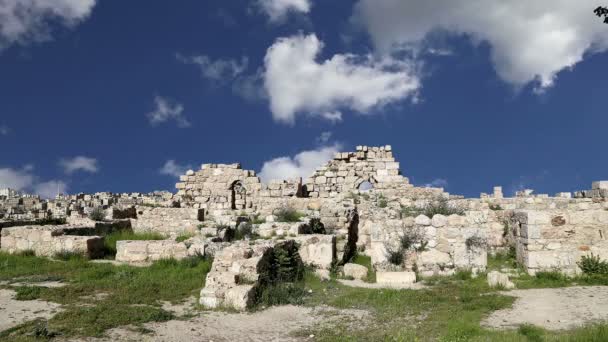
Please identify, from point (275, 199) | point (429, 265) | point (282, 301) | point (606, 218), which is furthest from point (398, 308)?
point (275, 199)

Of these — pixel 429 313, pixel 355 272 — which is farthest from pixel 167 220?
pixel 429 313

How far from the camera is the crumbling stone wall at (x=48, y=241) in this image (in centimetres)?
1286

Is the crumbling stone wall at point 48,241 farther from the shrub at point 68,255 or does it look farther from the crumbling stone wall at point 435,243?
the crumbling stone wall at point 435,243

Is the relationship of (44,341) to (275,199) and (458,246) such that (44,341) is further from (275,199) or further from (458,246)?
(275,199)

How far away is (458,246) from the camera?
37.0 ft

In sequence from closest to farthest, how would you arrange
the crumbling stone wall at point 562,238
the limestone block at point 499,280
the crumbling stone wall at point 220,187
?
the limestone block at point 499,280 → the crumbling stone wall at point 562,238 → the crumbling stone wall at point 220,187

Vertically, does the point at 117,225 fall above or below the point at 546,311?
above

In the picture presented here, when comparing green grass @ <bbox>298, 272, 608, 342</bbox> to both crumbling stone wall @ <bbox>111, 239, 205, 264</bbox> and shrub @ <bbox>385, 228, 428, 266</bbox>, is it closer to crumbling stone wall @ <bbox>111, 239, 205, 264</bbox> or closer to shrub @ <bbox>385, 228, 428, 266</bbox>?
shrub @ <bbox>385, 228, 428, 266</bbox>

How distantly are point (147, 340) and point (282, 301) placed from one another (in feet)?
9.14

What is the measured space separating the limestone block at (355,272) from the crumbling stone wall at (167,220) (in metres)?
7.32

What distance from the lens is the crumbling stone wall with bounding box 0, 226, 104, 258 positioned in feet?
42.2

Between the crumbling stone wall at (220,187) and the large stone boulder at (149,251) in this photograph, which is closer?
the large stone boulder at (149,251)

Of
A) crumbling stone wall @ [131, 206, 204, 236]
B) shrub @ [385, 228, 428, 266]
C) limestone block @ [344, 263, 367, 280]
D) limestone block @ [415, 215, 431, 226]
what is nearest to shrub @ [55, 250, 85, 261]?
crumbling stone wall @ [131, 206, 204, 236]

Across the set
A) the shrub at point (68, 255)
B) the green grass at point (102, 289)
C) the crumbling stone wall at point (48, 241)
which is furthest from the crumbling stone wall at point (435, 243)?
the shrub at point (68, 255)
